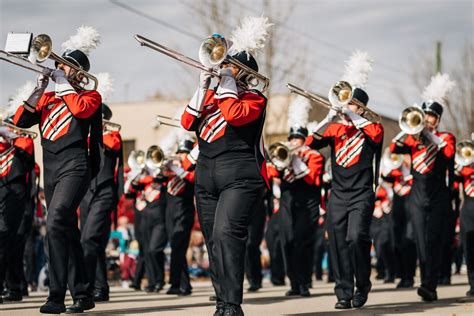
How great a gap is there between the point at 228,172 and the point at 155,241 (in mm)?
5954

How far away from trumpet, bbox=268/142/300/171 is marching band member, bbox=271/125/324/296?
0.05m

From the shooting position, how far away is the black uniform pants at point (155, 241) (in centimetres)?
1336

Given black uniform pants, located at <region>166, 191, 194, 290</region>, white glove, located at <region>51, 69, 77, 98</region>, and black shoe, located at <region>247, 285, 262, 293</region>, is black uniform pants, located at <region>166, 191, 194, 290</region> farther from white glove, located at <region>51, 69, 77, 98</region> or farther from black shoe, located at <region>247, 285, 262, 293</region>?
white glove, located at <region>51, 69, 77, 98</region>

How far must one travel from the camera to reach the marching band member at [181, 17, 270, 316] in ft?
24.8

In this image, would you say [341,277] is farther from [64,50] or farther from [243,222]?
[64,50]

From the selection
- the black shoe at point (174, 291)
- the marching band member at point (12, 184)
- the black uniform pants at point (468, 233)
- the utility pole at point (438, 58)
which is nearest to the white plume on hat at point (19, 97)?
the marching band member at point (12, 184)

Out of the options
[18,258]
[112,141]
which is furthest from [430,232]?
[18,258]

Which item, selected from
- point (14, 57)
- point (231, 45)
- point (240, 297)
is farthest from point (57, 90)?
point (240, 297)

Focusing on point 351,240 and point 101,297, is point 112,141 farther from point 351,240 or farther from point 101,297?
point 351,240

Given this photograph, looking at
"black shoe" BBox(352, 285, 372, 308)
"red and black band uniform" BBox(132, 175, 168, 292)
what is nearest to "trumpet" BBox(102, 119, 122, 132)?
"red and black band uniform" BBox(132, 175, 168, 292)

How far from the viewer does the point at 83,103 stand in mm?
8477

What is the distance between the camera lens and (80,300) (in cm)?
887

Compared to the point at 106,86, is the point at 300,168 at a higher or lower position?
lower

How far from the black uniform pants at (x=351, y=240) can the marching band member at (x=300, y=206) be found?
2182mm
